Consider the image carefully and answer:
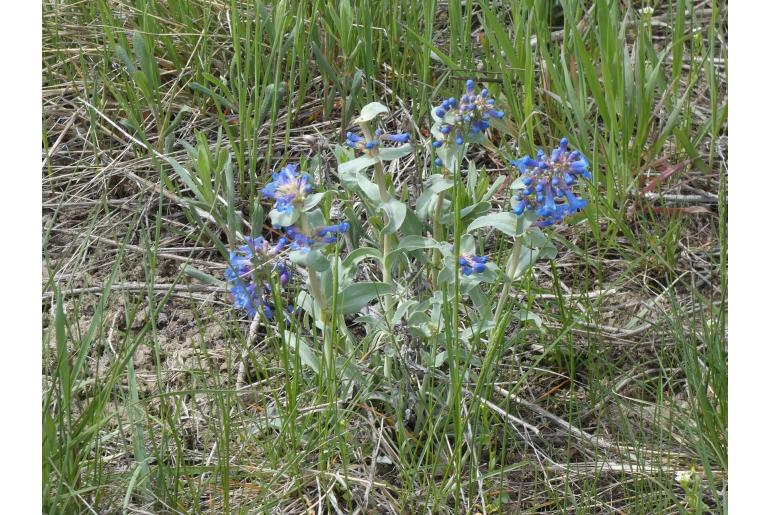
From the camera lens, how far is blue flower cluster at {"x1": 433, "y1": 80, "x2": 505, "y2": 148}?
6.34ft

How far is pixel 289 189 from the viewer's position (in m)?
1.91

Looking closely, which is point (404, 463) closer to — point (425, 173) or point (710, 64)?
point (425, 173)

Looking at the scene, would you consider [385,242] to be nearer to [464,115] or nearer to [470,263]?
[470,263]

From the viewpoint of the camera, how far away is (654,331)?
2357 mm

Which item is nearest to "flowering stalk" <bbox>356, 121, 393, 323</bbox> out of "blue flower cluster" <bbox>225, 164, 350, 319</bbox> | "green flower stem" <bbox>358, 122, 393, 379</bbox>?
"green flower stem" <bbox>358, 122, 393, 379</bbox>

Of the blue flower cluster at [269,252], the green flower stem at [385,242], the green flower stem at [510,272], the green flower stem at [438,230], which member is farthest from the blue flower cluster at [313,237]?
the green flower stem at [510,272]

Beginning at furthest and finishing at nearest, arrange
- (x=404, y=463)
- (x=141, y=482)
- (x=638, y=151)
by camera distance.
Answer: (x=638, y=151)
(x=404, y=463)
(x=141, y=482)

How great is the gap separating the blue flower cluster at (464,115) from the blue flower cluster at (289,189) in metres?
0.30

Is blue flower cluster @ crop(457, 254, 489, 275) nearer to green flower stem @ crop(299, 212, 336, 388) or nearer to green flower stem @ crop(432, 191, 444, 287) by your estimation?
green flower stem @ crop(432, 191, 444, 287)

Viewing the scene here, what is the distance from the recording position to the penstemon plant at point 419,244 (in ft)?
6.14

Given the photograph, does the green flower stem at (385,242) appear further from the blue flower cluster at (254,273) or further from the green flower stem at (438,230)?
the blue flower cluster at (254,273)

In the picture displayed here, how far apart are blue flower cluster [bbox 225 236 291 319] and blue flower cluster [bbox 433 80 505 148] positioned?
0.45 meters

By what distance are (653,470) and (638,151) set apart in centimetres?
108

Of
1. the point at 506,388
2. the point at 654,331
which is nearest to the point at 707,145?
the point at 654,331
